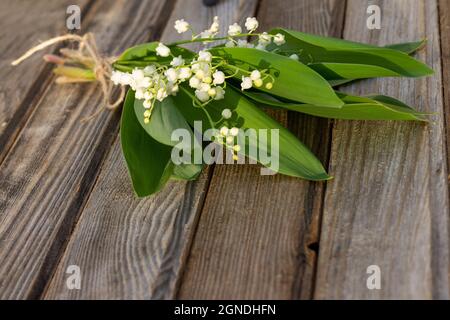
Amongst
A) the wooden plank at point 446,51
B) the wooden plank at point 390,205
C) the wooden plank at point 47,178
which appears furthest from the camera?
the wooden plank at point 446,51

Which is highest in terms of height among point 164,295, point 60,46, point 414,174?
point 60,46

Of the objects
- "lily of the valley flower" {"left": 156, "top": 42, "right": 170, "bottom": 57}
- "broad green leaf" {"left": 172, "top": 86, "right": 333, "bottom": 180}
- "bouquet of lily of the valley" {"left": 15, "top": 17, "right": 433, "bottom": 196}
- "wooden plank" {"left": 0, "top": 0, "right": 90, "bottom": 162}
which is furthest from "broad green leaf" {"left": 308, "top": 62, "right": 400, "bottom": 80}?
"wooden plank" {"left": 0, "top": 0, "right": 90, "bottom": 162}

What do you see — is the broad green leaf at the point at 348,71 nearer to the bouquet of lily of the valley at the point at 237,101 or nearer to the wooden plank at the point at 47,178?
the bouquet of lily of the valley at the point at 237,101

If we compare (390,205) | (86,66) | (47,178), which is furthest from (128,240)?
(86,66)

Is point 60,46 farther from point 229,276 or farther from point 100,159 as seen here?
point 229,276

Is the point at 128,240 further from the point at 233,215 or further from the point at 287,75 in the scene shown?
the point at 287,75

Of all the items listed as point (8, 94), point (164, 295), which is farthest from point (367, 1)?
point (164, 295)

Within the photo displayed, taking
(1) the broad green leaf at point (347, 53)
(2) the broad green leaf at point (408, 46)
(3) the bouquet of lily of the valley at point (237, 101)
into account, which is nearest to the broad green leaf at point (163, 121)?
(3) the bouquet of lily of the valley at point (237, 101)

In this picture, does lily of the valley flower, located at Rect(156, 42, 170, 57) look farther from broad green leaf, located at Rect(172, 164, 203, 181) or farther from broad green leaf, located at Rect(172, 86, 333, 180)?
broad green leaf, located at Rect(172, 164, 203, 181)
